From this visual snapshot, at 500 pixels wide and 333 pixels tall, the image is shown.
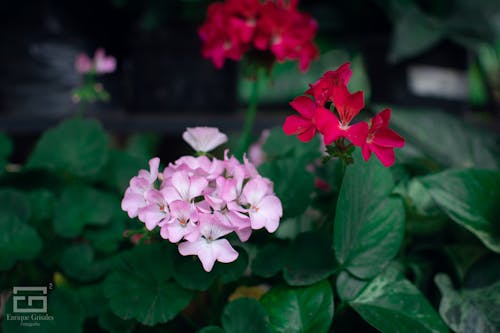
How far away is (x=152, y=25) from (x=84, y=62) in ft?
0.65

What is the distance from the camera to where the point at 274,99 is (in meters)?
1.24

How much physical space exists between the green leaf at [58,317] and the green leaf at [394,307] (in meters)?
0.29

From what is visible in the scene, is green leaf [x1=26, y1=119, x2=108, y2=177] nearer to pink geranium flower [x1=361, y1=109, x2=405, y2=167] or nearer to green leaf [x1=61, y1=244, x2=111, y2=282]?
green leaf [x1=61, y1=244, x2=111, y2=282]

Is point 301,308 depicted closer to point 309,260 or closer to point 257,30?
point 309,260

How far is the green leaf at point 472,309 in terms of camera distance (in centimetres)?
50

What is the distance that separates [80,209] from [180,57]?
0.46 m

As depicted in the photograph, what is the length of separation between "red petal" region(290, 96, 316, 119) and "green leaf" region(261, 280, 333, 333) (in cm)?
17

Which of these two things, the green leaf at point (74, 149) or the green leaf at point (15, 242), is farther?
the green leaf at point (74, 149)

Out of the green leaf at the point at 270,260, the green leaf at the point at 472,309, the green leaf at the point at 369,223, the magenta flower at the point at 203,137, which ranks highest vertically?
the magenta flower at the point at 203,137

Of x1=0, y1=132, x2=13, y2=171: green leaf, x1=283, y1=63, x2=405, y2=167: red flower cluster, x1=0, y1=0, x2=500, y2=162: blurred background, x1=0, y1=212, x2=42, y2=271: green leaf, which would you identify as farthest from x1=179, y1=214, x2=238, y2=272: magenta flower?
x1=0, y1=0, x2=500, y2=162: blurred background

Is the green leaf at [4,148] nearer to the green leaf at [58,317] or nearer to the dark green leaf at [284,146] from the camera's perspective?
the green leaf at [58,317]

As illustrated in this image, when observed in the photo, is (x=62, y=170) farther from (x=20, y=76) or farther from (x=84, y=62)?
(x=20, y=76)

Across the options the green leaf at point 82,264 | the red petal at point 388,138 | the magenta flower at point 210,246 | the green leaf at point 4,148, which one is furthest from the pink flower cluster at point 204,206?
the green leaf at point 4,148

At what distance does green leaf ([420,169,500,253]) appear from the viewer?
0.53 m
